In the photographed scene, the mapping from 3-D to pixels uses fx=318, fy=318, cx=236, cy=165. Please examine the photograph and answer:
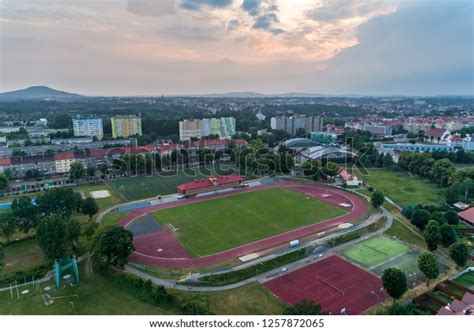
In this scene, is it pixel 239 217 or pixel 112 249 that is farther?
pixel 239 217

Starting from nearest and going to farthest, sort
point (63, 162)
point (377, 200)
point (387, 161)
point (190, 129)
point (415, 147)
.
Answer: point (377, 200), point (63, 162), point (387, 161), point (415, 147), point (190, 129)

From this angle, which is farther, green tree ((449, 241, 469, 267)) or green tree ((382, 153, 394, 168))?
green tree ((382, 153, 394, 168))

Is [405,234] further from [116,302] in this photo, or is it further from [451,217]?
[116,302]

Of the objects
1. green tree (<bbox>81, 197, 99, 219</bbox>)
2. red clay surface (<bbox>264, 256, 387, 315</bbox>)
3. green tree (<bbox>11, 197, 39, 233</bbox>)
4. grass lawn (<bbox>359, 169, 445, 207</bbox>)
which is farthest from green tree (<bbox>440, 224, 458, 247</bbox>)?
green tree (<bbox>11, 197, 39, 233</bbox>)

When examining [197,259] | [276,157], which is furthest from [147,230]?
[276,157]

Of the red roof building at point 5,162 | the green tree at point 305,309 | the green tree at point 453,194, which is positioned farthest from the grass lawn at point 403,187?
the red roof building at point 5,162

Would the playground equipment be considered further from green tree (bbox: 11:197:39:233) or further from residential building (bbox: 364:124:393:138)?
residential building (bbox: 364:124:393:138)

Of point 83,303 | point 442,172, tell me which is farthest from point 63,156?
point 442,172
